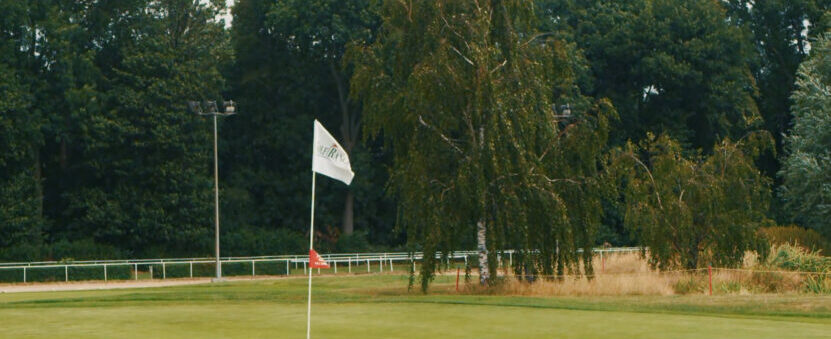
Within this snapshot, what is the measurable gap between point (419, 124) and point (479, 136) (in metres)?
1.59

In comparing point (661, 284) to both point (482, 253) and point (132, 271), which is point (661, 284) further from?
point (132, 271)

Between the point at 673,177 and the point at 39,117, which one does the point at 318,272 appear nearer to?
the point at 39,117

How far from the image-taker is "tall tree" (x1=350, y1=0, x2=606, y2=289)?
29.6 meters

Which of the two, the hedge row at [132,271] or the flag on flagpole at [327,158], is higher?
the flag on flagpole at [327,158]

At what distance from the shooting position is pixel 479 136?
30250 mm

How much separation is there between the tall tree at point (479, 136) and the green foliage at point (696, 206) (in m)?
2.64

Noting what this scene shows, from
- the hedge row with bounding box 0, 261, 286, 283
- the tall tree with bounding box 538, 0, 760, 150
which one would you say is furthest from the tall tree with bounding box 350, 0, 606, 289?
the tall tree with bounding box 538, 0, 760, 150

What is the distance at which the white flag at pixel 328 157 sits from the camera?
1997cm

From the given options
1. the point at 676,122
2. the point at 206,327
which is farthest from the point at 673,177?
the point at 676,122

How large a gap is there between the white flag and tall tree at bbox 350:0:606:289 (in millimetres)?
9031

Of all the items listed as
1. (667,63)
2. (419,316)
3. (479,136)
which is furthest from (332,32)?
(419,316)

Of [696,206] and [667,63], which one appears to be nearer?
[696,206]

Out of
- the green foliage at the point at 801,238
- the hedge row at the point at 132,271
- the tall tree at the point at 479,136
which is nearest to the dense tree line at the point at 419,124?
the tall tree at the point at 479,136

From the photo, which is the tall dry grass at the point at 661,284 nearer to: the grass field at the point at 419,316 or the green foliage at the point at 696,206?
the green foliage at the point at 696,206
